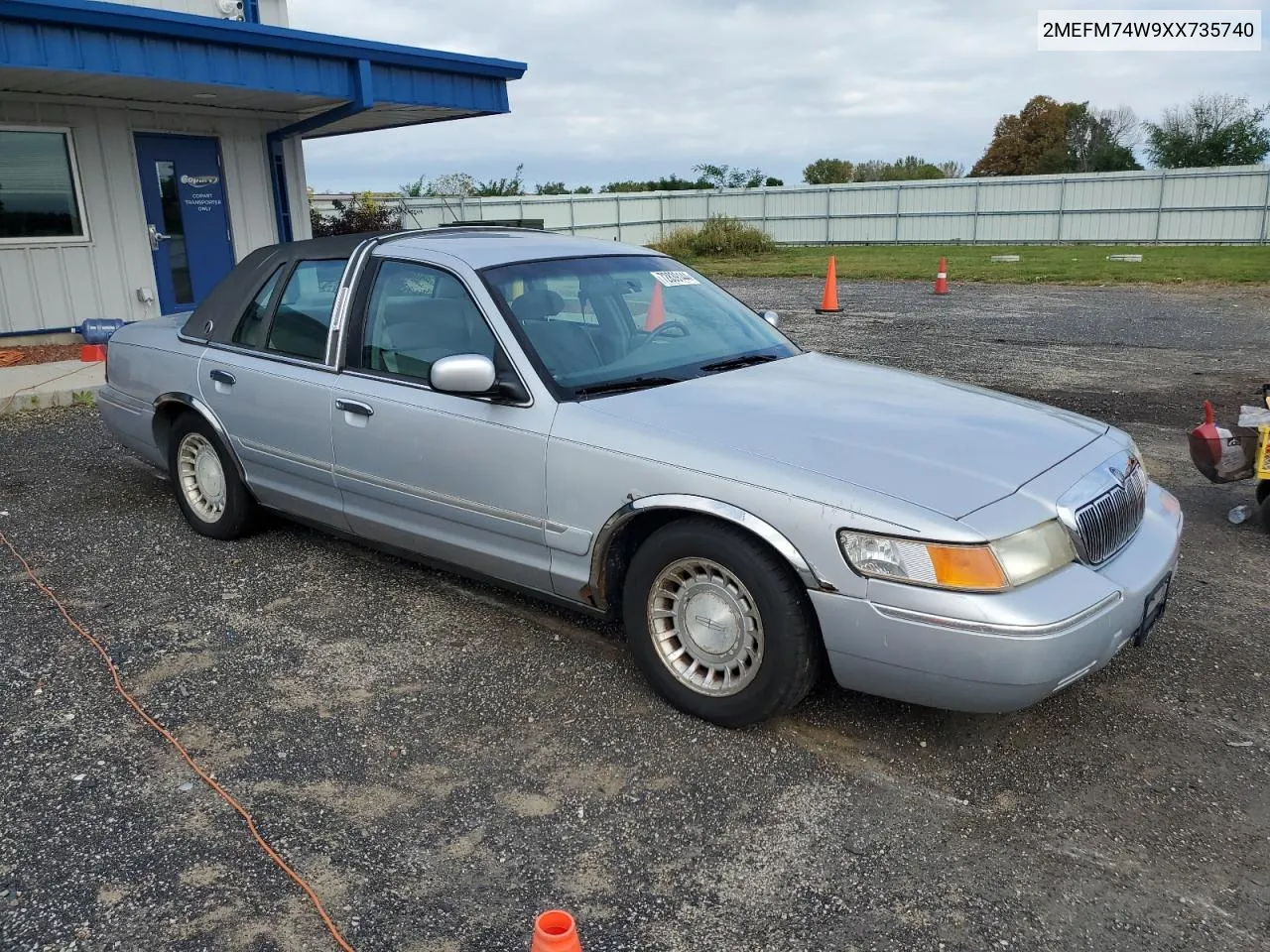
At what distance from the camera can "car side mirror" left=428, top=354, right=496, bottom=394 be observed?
147 inches

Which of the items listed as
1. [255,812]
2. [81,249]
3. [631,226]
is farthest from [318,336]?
[631,226]

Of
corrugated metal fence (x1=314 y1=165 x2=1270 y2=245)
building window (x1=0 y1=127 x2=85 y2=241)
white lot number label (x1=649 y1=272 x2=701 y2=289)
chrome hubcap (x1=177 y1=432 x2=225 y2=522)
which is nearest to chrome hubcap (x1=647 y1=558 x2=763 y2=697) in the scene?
white lot number label (x1=649 y1=272 x2=701 y2=289)

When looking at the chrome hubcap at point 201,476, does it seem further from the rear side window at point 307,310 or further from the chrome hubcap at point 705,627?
the chrome hubcap at point 705,627

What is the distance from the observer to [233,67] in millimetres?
10508

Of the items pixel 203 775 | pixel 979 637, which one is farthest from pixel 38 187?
pixel 979 637

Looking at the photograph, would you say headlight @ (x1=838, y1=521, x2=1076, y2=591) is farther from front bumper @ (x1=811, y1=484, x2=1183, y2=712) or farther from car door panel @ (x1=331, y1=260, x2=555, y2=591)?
car door panel @ (x1=331, y1=260, x2=555, y2=591)

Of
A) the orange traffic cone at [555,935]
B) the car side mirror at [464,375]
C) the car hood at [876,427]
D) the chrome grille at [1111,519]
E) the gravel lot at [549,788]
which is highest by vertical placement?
the car side mirror at [464,375]

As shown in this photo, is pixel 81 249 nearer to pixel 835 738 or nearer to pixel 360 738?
pixel 360 738

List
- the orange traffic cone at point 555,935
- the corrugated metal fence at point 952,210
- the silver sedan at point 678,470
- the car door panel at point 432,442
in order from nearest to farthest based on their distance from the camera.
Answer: the orange traffic cone at point 555,935
the silver sedan at point 678,470
the car door panel at point 432,442
the corrugated metal fence at point 952,210

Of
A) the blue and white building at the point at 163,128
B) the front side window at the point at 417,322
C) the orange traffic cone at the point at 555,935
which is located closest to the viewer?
the orange traffic cone at the point at 555,935

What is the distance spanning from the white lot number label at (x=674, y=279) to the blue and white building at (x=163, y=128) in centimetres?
750

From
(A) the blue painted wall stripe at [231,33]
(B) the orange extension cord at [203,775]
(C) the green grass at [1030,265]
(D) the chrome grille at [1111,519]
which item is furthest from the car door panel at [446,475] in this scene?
(C) the green grass at [1030,265]

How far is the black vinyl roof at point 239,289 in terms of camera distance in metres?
5.07

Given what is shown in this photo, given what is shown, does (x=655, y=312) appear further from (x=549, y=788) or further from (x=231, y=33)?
(x=231, y=33)
